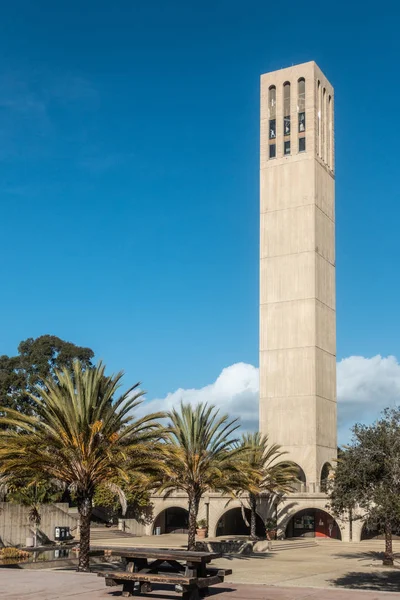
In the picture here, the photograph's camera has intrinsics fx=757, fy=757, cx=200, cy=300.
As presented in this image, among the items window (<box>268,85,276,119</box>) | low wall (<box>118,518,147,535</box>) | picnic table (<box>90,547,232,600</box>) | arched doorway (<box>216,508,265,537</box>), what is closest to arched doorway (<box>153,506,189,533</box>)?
low wall (<box>118,518,147,535</box>)

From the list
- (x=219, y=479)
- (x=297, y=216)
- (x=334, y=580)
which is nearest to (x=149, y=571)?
(x=334, y=580)

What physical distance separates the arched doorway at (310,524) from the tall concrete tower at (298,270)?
319 centimetres

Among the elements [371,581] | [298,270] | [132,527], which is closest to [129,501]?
[132,527]

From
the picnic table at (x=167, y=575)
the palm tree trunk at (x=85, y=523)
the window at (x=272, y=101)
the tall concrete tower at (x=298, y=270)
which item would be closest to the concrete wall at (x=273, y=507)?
the tall concrete tower at (x=298, y=270)

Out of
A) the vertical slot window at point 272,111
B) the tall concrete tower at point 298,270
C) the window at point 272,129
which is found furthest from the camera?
the vertical slot window at point 272,111

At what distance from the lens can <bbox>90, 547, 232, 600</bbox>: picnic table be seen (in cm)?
1755

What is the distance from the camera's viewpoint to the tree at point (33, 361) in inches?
2972

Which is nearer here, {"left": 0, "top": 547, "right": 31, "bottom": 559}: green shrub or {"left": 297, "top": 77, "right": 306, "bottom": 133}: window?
{"left": 0, "top": 547, "right": 31, "bottom": 559}: green shrub

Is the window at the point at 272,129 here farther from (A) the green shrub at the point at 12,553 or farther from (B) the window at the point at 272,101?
(A) the green shrub at the point at 12,553

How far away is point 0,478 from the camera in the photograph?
2598 cm

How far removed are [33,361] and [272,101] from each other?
35.3 metres

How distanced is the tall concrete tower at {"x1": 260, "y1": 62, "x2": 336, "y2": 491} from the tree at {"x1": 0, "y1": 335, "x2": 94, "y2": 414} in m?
20.9

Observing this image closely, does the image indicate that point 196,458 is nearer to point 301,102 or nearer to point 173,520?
point 173,520

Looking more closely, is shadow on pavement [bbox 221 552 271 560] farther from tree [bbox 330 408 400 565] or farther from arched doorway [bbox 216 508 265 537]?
arched doorway [bbox 216 508 265 537]
